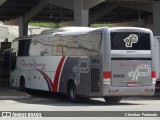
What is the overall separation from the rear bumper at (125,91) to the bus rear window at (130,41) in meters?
1.75

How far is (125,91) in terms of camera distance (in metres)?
22.1

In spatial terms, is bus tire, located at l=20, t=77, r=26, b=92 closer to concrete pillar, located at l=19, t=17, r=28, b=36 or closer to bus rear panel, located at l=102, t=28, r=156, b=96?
bus rear panel, located at l=102, t=28, r=156, b=96

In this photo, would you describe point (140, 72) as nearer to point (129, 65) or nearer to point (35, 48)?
point (129, 65)

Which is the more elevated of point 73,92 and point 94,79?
point 94,79

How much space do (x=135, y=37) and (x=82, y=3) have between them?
736 inches

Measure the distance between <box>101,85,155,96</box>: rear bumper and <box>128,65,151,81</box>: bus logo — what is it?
1.64 ft

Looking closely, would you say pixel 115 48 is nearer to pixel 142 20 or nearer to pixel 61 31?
pixel 61 31

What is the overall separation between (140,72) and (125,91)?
1.11m

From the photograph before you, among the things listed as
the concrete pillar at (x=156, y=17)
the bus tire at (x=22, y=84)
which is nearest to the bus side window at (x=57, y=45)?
the bus tire at (x=22, y=84)

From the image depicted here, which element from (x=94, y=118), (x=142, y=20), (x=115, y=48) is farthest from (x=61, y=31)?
(x=142, y=20)

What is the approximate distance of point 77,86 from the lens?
2336 cm

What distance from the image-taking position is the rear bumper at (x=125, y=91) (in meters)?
21.8

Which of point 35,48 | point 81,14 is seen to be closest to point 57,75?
point 35,48

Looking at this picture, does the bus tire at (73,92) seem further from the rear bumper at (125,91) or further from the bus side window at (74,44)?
the rear bumper at (125,91)
